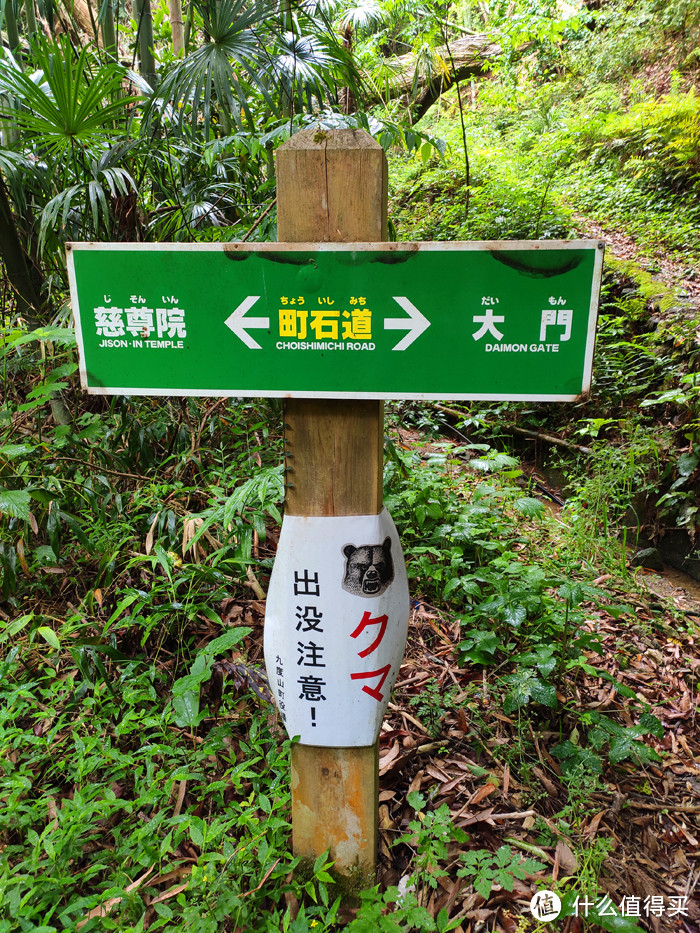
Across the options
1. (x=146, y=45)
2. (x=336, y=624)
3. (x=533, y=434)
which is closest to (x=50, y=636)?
Result: (x=336, y=624)

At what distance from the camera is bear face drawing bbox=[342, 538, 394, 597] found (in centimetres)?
132

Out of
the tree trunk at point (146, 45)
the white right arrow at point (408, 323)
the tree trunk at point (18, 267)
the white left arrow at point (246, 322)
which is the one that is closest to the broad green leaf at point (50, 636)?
the white left arrow at point (246, 322)

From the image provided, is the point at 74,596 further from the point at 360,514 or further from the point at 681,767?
the point at 681,767

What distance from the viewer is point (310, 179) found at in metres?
1.15

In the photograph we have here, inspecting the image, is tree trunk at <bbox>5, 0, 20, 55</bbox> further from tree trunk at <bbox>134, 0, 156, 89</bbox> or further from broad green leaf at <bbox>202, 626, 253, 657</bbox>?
broad green leaf at <bbox>202, 626, 253, 657</bbox>

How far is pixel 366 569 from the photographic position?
1.33 metres

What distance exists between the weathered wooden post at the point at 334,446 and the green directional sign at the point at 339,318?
0.33ft

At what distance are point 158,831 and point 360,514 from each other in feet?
3.62

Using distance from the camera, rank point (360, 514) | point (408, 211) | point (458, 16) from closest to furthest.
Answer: point (360, 514), point (408, 211), point (458, 16)

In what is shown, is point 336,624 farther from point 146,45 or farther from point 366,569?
point 146,45

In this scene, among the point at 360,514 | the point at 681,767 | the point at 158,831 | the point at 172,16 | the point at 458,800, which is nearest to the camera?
the point at 360,514

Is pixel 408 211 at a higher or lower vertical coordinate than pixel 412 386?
higher

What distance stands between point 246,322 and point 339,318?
0.64ft

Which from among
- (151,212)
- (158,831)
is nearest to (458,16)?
(151,212)
